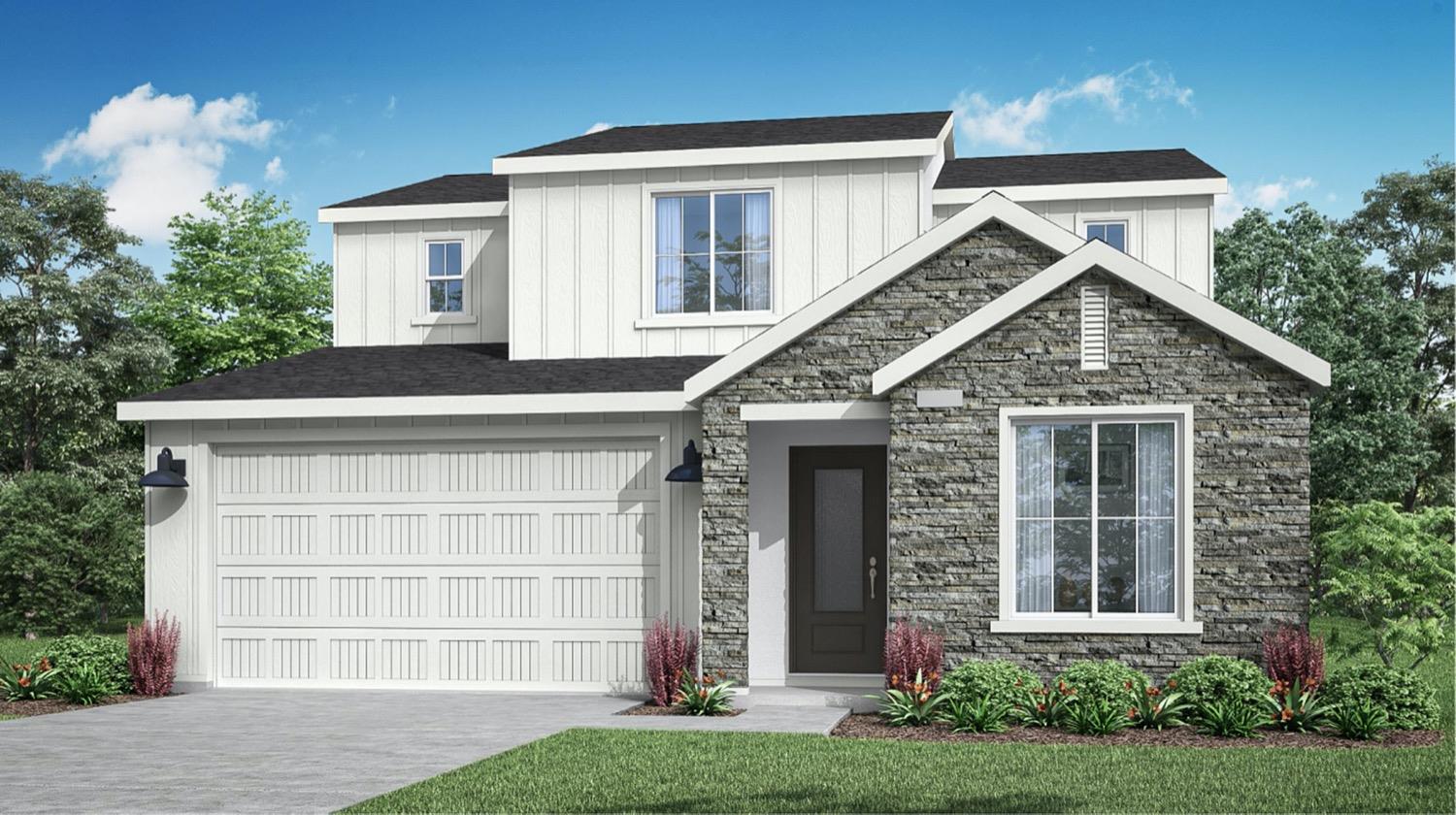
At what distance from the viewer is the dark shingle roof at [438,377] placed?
1592cm

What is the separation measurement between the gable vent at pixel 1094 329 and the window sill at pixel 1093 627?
7.55 feet

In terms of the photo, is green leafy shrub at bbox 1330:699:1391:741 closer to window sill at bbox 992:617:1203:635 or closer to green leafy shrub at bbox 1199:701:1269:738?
green leafy shrub at bbox 1199:701:1269:738

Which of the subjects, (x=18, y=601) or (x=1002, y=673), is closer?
(x=1002, y=673)

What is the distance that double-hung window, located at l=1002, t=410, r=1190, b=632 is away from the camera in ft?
44.0

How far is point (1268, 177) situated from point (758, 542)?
24.0 metres

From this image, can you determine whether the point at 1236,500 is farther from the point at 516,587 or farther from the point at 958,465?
the point at 516,587

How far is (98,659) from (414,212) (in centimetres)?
731

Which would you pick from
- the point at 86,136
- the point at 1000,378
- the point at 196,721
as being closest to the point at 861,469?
the point at 1000,378

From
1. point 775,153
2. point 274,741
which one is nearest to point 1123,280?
point 775,153

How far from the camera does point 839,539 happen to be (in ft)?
51.1

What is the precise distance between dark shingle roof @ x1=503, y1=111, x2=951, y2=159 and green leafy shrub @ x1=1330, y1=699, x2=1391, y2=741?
848 cm

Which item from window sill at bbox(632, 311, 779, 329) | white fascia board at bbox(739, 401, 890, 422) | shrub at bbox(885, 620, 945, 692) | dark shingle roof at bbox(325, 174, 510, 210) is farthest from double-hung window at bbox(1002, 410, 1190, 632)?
dark shingle roof at bbox(325, 174, 510, 210)

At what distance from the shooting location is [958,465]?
539 inches

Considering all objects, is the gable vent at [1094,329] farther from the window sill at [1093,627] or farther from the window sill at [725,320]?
the window sill at [725,320]
